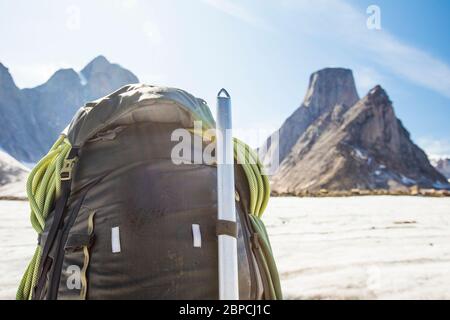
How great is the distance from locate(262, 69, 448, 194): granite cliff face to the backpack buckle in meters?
58.2

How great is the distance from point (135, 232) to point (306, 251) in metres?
2.60

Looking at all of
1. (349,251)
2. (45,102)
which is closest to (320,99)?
(45,102)

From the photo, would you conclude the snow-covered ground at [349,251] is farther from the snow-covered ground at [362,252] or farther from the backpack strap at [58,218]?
the backpack strap at [58,218]

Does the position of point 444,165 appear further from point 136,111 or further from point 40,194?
point 40,194

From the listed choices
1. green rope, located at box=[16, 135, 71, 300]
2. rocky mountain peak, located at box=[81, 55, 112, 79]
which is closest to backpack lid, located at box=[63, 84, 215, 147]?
green rope, located at box=[16, 135, 71, 300]

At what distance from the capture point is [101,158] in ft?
4.89

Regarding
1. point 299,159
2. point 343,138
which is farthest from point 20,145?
point 343,138

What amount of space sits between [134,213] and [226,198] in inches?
14.0

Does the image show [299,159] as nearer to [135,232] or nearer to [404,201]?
[404,201]

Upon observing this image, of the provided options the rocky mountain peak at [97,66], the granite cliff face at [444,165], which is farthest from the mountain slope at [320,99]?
the granite cliff face at [444,165]

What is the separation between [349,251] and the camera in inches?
141

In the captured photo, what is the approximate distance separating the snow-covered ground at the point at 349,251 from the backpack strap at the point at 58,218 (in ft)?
4.08

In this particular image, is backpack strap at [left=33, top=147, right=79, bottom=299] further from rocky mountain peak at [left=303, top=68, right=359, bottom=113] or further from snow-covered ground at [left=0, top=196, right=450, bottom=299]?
rocky mountain peak at [left=303, top=68, right=359, bottom=113]

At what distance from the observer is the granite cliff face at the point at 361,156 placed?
2366 inches
